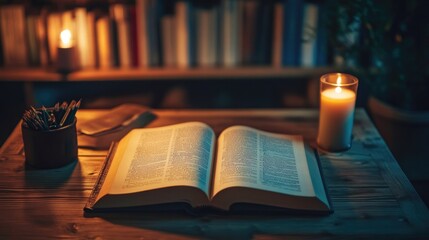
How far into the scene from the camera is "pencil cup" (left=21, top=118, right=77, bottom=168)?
1235 millimetres

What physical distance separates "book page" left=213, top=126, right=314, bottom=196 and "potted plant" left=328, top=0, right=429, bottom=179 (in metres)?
0.71

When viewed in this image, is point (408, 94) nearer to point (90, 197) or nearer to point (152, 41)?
point (152, 41)

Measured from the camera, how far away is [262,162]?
1.21 m

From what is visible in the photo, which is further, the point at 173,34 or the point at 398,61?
the point at 173,34

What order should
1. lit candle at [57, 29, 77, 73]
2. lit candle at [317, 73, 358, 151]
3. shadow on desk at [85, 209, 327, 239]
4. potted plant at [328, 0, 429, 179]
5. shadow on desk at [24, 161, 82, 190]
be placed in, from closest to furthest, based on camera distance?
shadow on desk at [85, 209, 327, 239], shadow on desk at [24, 161, 82, 190], lit candle at [317, 73, 358, 151], potted plant at [328, 0, 429, 179], lit candle at [57, 29, 77, 73]

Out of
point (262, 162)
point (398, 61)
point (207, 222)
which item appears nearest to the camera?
point (207, 222)

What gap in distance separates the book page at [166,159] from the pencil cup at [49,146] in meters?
0.12

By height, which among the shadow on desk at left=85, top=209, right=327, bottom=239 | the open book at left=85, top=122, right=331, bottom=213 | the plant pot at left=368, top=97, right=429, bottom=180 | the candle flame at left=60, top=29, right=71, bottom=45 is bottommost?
the plant pot at left=368, top=97, right=429, bottom=180

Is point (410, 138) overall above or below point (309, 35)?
below

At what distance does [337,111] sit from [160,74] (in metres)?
1.05

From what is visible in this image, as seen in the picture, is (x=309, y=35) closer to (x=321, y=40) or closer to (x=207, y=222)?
(x=321, y=40)

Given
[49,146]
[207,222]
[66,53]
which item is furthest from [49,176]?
[66,53]

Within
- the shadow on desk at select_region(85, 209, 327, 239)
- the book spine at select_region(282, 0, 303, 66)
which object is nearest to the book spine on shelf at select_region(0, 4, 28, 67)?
the book spine at select_region(282, 0, 303, 66)

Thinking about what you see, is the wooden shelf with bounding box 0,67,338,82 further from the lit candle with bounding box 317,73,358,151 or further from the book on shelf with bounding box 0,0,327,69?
the lit candle with bounding box 317,73,358,151
